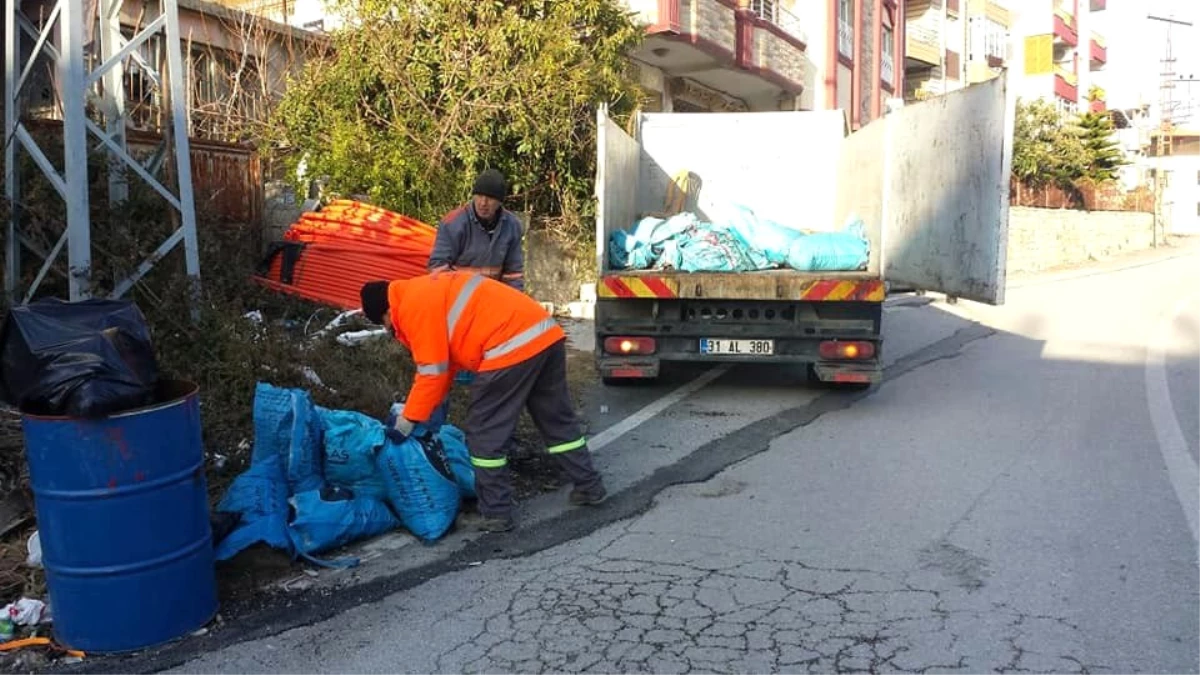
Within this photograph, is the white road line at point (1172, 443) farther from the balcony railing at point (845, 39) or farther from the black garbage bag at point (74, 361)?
the balcony railing at point (845, 39)

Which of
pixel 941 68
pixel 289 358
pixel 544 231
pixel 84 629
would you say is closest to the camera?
pixel 84 629

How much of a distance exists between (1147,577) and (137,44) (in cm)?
617

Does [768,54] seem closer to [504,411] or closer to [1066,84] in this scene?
[504,411]

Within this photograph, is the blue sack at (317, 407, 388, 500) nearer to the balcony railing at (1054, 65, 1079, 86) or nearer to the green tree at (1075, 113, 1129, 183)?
the green tree at (1075, 113, 1129, 183)

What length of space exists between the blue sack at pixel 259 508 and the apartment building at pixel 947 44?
28616 mm

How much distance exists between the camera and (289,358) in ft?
22.2

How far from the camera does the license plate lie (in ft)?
24.5

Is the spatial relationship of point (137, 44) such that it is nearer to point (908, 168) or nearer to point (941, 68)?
point (908, 168)

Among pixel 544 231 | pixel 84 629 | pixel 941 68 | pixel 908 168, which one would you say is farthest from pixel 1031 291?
pixel 84 629

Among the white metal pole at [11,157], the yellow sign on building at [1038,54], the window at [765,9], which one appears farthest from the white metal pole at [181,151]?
A: the yellow sign on building at [1038,54]

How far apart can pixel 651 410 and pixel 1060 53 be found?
47.3 meters

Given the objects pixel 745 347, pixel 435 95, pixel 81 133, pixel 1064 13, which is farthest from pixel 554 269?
pixel 1064 13

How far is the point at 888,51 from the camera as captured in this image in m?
27.9

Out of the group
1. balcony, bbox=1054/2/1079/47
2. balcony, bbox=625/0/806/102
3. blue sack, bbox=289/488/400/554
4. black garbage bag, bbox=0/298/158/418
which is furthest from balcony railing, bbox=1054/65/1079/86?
black garbage bag, bbox=0/298/158/418
